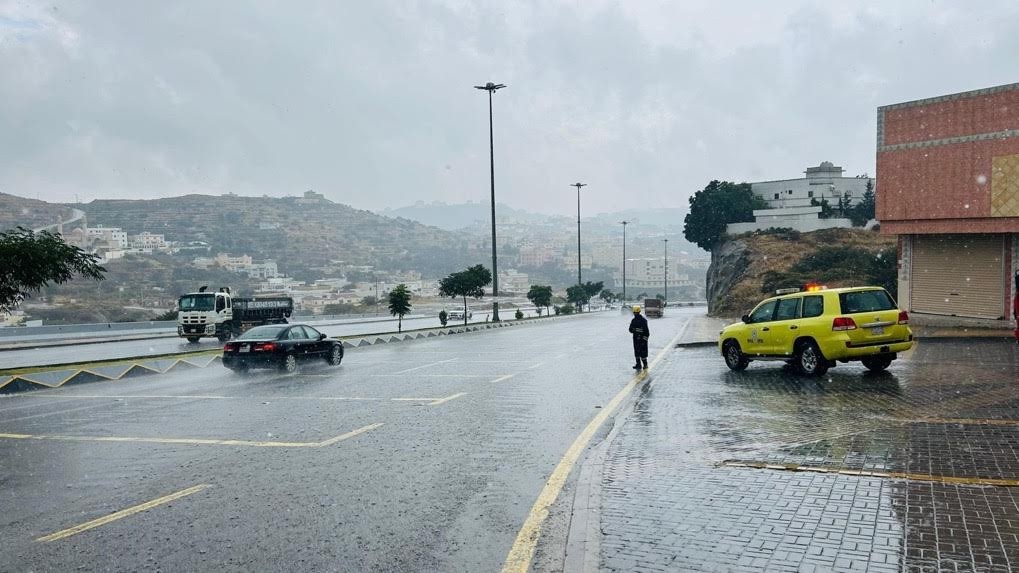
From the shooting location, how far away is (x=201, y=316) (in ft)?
111

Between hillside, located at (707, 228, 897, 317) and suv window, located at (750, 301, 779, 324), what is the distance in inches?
1291

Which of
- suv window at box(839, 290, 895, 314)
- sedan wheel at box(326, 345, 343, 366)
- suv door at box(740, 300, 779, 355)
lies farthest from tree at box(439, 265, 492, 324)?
suv window at box(839, 290, 895, 314)

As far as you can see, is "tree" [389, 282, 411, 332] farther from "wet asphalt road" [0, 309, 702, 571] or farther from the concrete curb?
"wet asphalt road" [0, 309, 702, 571]

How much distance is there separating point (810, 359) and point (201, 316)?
28140 mm

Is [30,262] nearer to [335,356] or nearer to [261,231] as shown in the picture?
[335,356]

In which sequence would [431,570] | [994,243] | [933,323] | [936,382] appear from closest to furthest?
[431,570] → [936,382] → [994,243] → [933,323]

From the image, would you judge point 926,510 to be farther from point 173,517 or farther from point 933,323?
point 933,323

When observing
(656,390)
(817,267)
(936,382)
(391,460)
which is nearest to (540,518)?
(391,460)

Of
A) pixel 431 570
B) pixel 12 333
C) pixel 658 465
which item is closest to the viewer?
pixel 431 570

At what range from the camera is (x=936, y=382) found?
13.1 m

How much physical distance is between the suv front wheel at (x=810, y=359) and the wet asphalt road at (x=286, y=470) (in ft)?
12.8

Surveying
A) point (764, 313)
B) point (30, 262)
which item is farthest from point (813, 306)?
point (30, 262)

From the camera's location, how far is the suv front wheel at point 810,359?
47.8 ft

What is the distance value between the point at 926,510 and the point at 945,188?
2465 centimetres
